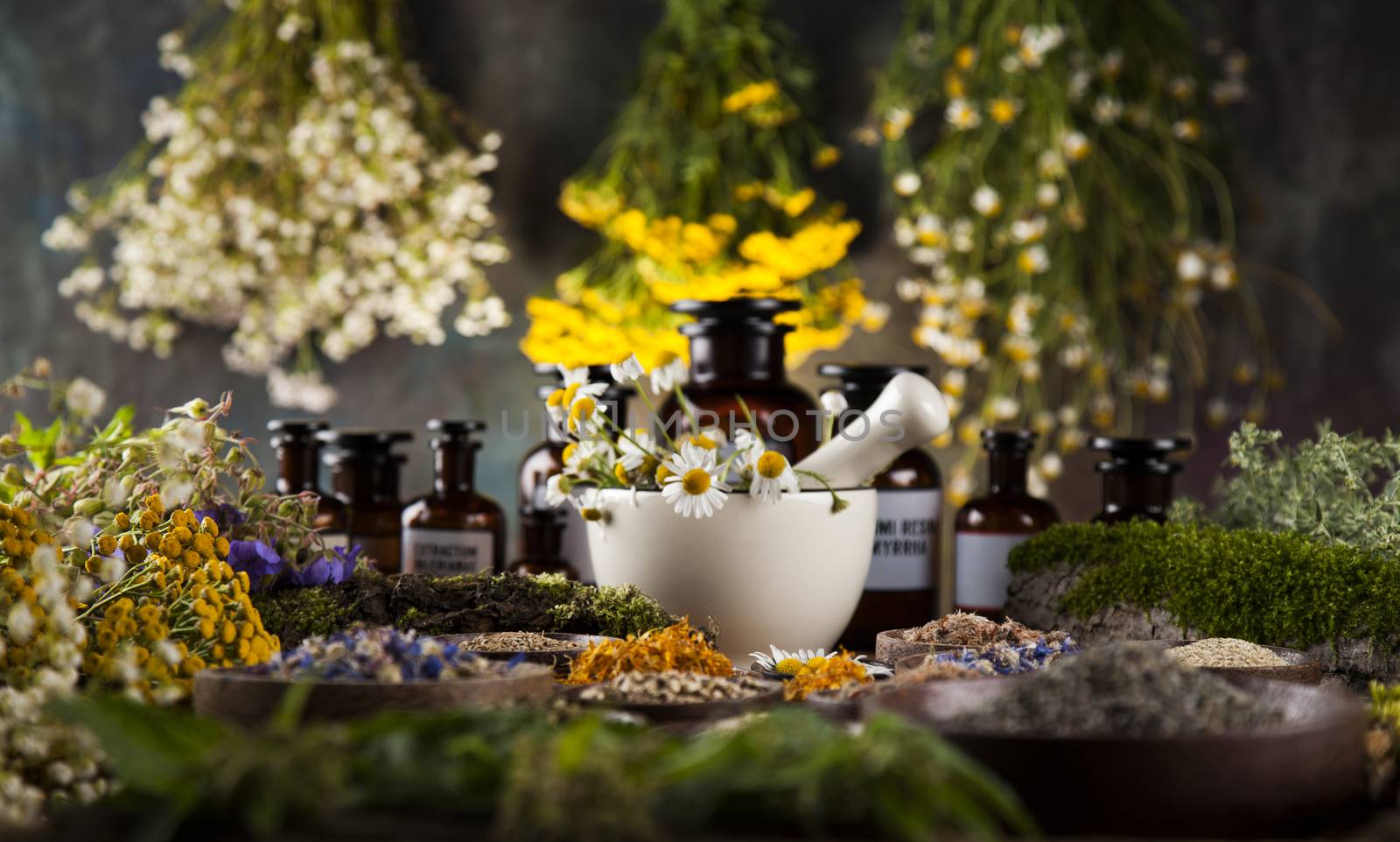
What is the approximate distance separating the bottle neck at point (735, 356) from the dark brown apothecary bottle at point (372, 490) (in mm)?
365

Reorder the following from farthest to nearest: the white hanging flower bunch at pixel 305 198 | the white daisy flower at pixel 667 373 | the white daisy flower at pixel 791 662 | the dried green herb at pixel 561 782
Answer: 1. the white hanging flower bunch at pixel 305 198
2. the white daisy flower at pixel 667 373
3. the white daisy flower at pixel 791 662
4. the dried green herb at pixel 561 782

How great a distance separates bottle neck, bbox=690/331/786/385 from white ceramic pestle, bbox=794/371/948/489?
138mm

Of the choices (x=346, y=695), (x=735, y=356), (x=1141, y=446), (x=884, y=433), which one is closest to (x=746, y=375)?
(x=735, y=356)

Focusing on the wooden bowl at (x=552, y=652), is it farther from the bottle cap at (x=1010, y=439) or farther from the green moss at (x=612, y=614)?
the bottle cap at (x=1010, y=439)

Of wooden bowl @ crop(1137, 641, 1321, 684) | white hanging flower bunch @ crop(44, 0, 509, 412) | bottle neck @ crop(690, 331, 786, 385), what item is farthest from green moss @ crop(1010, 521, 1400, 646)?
white hanging flower bunch @ crop(44, 0, 509, 412)

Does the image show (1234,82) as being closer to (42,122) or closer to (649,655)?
(649,655)

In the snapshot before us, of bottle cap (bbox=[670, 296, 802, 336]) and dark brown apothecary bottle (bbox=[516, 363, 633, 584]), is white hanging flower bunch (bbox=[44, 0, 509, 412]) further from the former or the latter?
bottle cap (bbox=[670, 296, 802, 336])

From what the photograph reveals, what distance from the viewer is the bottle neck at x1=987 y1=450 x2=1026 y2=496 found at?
4.02ft

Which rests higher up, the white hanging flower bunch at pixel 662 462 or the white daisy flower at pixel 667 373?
the white daisy flower at pixel 667 373

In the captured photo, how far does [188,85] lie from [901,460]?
1.52 metres

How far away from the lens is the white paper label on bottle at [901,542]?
3.86 feet

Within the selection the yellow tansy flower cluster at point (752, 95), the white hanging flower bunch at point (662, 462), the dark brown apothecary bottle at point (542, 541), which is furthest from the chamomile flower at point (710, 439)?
the yellow tansy flower cluster at point (752, 95)

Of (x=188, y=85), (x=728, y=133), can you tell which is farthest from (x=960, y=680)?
(x=188, y=85)

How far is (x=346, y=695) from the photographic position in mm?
556
